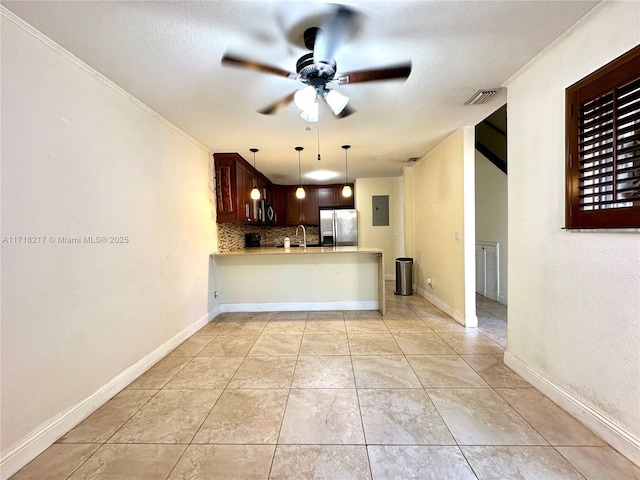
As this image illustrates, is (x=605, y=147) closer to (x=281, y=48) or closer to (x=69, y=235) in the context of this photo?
(x=281, y=48)

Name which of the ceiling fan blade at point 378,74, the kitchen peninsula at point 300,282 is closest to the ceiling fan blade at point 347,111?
the ceiling fan blade at point 378,74

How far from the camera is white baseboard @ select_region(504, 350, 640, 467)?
139cm

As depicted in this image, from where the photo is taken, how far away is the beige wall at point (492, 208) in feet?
13.7

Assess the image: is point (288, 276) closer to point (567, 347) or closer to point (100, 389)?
point (100, 389)

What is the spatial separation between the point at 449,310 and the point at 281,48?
3.59 meters

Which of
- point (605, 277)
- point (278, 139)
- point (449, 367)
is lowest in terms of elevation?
point (449, 367)

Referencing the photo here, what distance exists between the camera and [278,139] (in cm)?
344

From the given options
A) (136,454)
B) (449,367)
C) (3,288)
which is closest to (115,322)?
(3,288)

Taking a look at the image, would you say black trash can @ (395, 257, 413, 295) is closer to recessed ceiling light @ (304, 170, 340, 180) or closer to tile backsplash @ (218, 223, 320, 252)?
recessed ceiling light @ (304, 170, 340, 180)

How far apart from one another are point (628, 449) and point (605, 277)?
86cm

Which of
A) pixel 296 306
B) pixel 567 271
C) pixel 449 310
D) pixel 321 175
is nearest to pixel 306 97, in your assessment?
pixel 567 271

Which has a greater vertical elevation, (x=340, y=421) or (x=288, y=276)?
(x=288, y=276)

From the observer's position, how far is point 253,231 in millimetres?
5973

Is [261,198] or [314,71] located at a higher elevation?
[314,71]
